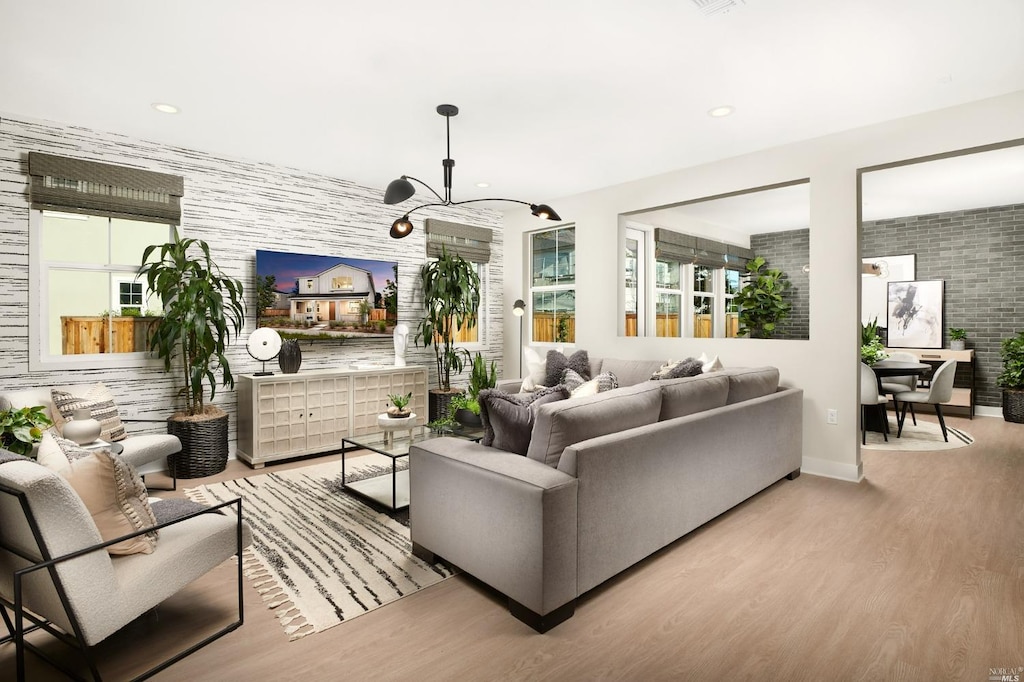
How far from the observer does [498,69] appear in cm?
299

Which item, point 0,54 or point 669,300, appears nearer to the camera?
point 0,54

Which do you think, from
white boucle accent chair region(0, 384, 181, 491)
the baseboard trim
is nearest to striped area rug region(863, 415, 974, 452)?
the baseboard trim

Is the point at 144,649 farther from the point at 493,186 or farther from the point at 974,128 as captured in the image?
the point at 974,128

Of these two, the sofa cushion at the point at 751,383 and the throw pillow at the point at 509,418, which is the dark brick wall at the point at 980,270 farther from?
the throw pillow at the point at 509,418

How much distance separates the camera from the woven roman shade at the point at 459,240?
588 centimetres

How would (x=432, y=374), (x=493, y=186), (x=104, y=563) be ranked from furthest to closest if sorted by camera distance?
(x=432, y=374)
(x=493, y=186)
(x=104, y=563)

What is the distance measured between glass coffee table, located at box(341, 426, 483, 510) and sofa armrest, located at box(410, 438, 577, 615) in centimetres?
76

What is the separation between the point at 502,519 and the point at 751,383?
2205mm

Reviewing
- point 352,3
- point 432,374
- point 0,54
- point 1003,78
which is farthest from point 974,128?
point 0,54

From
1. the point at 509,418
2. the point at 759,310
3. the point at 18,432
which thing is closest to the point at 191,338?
the point at 18,432

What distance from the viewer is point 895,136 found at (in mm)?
3689

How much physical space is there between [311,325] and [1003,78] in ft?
17.1

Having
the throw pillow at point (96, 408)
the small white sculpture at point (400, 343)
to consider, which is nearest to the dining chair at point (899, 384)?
the small white sculpture at point (400, 343)

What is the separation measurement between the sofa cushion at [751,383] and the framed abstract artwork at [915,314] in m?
4.67
